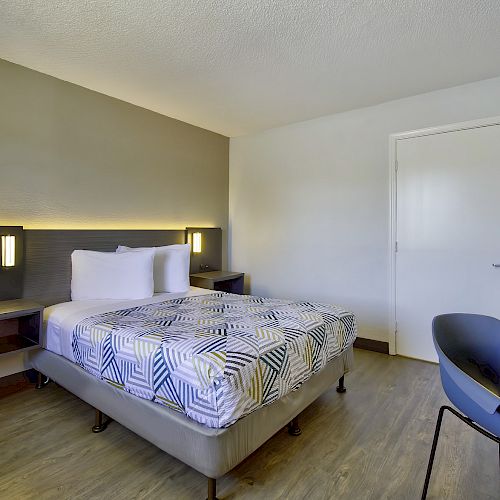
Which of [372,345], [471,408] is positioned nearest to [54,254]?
[471,408]

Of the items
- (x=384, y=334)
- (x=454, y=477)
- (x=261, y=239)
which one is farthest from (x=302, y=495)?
(x=261, y=239)

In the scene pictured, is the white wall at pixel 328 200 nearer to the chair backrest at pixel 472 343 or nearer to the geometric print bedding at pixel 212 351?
the geometric print bedding at pixel 212 351

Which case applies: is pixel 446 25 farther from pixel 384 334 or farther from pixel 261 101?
pixel 384 334

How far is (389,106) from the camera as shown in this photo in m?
3.40

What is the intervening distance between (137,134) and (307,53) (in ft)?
6.46

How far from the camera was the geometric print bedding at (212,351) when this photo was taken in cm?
151

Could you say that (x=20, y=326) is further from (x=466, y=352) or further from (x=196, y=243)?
(x=466, y=352)

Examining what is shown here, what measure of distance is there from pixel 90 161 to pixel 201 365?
2.50 metres

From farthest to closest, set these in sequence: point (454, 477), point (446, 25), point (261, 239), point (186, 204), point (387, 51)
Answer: point (261, 239)
point (186, 204)
point (387, 51)
point (446, 25)
point (454, 477)

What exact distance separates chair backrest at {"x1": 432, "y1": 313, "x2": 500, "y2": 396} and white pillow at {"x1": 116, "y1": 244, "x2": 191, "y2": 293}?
234 centimetres

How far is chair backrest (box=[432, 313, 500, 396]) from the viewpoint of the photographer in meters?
1.60

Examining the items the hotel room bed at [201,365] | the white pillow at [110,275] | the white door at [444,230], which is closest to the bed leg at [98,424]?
the hotel room bed at [201,365]

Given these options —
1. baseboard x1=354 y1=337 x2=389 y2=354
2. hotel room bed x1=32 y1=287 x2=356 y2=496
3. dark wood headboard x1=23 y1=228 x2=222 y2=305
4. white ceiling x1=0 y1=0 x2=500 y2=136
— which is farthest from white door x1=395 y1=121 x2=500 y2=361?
dark wood headboard x1=23 y1=228 x2=222 y2=305

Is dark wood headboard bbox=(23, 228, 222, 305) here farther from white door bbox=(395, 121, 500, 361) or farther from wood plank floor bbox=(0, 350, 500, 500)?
white door bbox=(395, 121, 500, 361)
